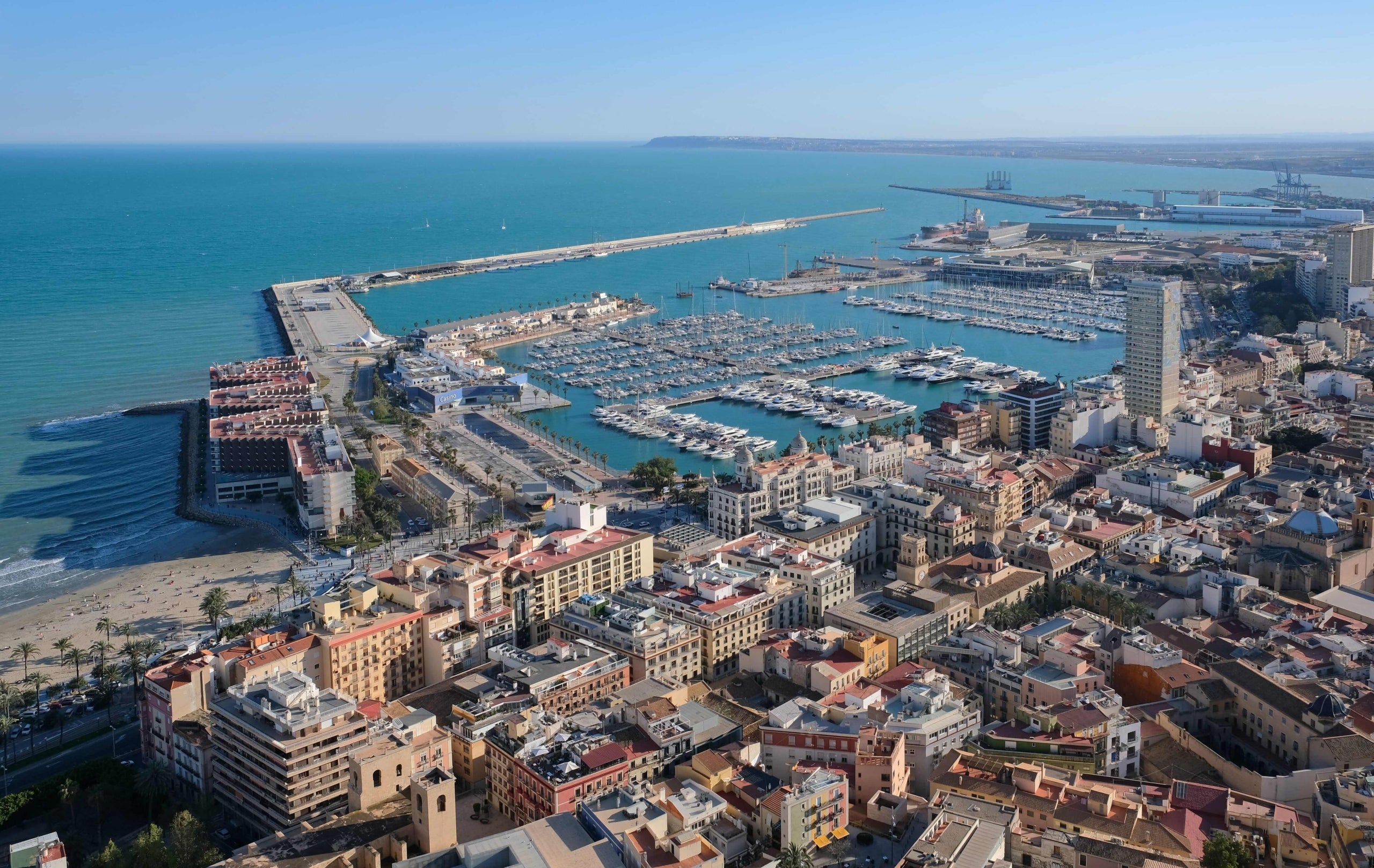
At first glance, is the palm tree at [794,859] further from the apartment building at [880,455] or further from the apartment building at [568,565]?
the apartment building at [880,455]

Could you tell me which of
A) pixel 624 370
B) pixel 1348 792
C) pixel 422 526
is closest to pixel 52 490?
pixel 422 526

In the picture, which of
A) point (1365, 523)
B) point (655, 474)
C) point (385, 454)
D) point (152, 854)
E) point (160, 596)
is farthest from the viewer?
point (385, 454)

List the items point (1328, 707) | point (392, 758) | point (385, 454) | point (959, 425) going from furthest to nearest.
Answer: point (959, 425) < point (385, 454) < point (1328, 707) < point (392, 758)

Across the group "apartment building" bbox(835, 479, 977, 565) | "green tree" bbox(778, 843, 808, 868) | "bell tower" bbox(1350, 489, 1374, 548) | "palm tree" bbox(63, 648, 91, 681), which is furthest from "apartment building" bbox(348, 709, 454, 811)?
"bell tower" bbox(1350, 489, 1374, 548)

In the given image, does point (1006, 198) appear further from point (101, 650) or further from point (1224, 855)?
point (1224, 855)

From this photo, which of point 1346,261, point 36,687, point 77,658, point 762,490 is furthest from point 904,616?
point 1346,261

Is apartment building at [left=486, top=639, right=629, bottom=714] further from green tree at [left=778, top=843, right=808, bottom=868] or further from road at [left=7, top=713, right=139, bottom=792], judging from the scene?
road at [left=7, top=713, right=139, bottom=792]

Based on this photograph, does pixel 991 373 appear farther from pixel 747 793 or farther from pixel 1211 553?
pixel 747 793
